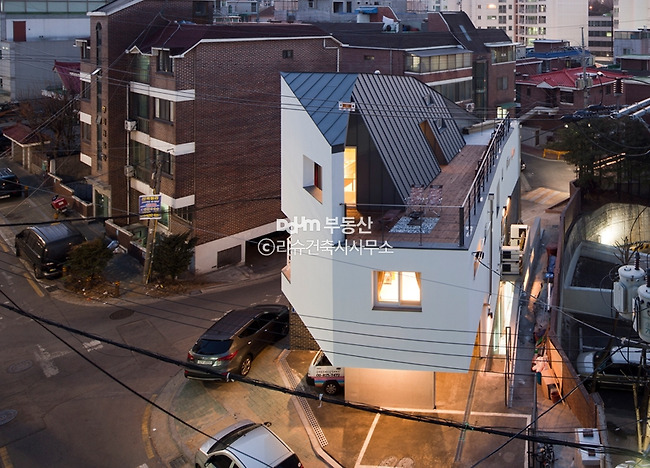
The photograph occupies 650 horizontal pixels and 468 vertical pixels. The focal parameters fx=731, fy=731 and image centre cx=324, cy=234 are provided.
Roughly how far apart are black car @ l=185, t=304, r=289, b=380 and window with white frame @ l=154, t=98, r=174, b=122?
365 inches

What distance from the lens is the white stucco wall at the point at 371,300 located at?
49.1 ft

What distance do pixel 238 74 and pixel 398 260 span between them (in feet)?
49.6

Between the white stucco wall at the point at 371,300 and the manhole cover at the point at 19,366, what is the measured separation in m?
8.68

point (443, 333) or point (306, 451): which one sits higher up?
point (443, 333)

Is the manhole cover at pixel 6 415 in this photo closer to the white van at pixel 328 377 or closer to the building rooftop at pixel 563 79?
the white van at pixel 328 377

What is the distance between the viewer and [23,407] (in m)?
18.1

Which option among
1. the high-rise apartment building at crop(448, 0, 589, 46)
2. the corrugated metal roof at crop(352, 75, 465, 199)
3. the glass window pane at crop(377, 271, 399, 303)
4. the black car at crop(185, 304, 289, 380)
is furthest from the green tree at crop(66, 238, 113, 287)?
the high-rise apartment building at crop(448, 0, 589, 46)

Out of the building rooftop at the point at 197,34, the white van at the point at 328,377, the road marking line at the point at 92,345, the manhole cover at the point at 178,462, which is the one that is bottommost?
the manhole cover at the point at 178,462

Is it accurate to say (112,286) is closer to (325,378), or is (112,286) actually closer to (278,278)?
(278,278)

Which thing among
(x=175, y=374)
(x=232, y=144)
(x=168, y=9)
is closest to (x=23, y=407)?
(x=175, y=374)

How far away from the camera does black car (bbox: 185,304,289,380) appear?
1869cm

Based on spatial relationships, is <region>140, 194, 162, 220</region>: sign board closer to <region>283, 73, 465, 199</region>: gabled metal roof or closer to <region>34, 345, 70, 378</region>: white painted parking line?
<region>34, 345, 70, 378</region>: white painted parking line

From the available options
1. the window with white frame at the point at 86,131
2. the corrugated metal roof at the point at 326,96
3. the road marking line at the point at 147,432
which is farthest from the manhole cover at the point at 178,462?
the window with white frame at the point at 86,131
